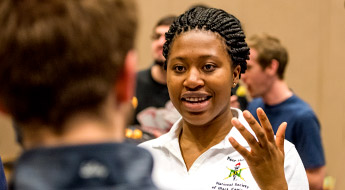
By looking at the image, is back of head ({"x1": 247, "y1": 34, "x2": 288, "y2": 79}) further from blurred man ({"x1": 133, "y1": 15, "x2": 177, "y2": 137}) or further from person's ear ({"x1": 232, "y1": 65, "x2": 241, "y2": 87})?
person's ear ({"x1": 232, "y1": 65, "x2": 241, "y2": 87})

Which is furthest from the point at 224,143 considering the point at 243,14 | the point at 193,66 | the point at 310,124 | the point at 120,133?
the point at 243,14

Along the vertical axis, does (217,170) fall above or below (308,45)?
below

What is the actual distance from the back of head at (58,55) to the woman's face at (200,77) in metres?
1.05

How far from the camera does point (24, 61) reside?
2.90 feet

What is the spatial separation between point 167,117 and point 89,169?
104 inches

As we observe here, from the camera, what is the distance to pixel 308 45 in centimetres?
553

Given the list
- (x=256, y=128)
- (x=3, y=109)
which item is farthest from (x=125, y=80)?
(x=256, y=128)

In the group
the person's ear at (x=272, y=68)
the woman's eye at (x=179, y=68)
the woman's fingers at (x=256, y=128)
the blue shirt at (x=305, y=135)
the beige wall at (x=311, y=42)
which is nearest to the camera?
the woman's fingers at (x=256, y=128)

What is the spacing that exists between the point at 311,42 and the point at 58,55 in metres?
4.97

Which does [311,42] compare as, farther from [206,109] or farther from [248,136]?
[248,136]

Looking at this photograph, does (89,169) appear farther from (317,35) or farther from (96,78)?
(317,35)

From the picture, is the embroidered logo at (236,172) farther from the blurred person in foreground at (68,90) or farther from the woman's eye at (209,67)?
the blurred person in foreground at (68,90)

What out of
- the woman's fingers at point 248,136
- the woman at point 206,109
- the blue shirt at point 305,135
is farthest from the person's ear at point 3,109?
the blue shirt at point 305,135

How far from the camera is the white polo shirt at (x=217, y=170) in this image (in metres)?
1.85
